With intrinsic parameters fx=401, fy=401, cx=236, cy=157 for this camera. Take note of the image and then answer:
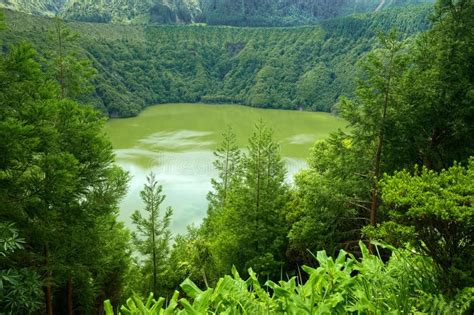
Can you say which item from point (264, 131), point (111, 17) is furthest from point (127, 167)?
point (111, 17)

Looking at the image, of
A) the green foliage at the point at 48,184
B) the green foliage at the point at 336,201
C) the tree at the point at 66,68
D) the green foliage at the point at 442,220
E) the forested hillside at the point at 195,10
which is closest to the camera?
the green foliage at the point at 442,220

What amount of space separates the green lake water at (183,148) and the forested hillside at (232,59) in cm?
2001

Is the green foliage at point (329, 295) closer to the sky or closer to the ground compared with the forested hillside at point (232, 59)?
closer to the ground

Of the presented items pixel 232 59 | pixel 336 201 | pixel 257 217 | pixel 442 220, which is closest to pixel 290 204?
pixel 257 217

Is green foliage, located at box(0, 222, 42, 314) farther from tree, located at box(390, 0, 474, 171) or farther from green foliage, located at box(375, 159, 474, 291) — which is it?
tree, located at box(390, 0, 474, 171)

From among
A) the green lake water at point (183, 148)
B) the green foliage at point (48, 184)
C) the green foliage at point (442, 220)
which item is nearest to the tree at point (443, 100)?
the green foliage at point (442, 220)

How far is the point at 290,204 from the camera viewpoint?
1459 centimetres

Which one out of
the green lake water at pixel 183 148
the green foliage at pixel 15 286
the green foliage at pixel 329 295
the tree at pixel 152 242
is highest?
the green foliage at pixel 329 295

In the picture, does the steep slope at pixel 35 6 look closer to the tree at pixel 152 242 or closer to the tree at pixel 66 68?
the tree at pixel 66 68

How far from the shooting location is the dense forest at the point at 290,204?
337cm

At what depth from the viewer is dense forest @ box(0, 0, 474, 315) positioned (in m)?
3.37

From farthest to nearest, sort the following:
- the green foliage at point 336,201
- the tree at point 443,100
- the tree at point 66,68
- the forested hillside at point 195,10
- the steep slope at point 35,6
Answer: the forested hillside at point 195,10 → the steep slope at point 35,6 → the tree at point 66,68 → the green foliage at point 336,201 → the tree at point 443,100

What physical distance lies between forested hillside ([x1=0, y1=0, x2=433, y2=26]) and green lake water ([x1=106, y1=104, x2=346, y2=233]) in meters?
75.5

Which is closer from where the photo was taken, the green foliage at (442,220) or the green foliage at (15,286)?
the green foliage at (442,220)
